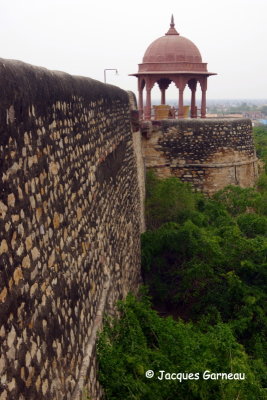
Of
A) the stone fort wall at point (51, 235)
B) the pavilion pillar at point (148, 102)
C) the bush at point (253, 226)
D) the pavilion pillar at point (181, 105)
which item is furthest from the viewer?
the pavilion pillar at point (148, 102)

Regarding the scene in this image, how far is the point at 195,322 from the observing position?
20.9 feet

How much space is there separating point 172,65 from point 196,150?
2770mm

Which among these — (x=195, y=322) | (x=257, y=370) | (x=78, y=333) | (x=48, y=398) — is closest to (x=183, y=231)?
(x=195, y=322)

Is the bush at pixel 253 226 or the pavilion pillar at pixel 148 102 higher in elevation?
the pavilion pillar at pixel 148 102

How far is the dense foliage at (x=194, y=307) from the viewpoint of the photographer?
11.9 feet

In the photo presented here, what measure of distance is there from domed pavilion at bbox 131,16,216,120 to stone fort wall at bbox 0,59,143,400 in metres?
8.46

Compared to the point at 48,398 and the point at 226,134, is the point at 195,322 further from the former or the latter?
the point at 226,134

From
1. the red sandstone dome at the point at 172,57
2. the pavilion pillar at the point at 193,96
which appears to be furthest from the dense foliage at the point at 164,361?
the pavilion pillar at the point at 193,96

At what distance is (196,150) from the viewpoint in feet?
38.3

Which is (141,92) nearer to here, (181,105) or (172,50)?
(181,105)

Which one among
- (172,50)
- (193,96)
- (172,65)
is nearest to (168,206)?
(172,65)

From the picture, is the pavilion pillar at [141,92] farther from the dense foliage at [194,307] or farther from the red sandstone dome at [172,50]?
the dense foliage at [194,307]

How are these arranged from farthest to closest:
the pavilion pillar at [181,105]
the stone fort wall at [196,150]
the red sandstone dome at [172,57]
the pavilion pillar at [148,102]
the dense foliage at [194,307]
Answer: the pavilion pillar at [148,102] → the pavilion pillar at [181,105] → the red sandstone dome at [172,57] → the stone fort wall at [196,150] → the dense foliage at [194,307]

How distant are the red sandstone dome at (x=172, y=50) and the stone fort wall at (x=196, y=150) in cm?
233
